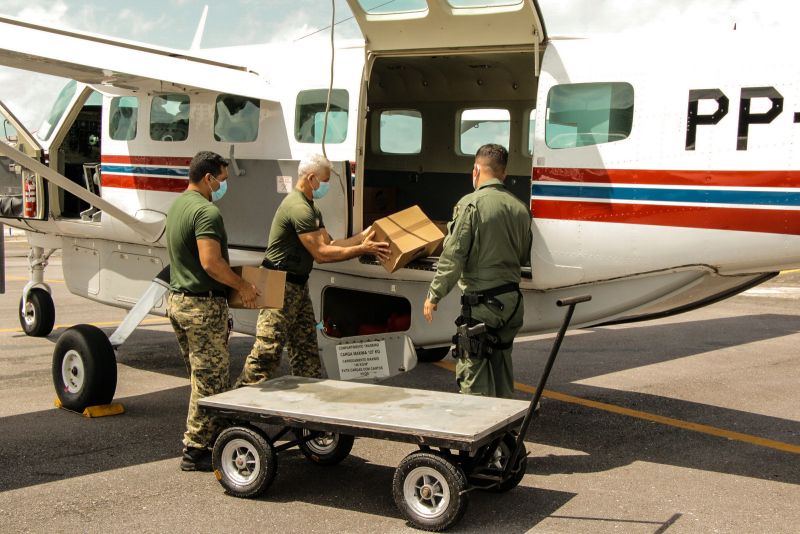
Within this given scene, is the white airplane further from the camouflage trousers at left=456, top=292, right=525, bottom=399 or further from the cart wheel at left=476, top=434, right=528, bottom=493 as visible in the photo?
the cart wheel at left=476, top=434, right=528, bottom=493

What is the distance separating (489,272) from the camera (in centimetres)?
601

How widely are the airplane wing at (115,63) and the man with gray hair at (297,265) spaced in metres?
1.61

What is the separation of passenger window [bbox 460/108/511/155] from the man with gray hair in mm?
3427

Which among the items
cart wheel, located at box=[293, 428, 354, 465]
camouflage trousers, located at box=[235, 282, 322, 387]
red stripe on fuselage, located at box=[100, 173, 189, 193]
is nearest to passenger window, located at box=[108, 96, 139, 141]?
red stripe on fuselage, located at box=[100, 173, 189, 193]

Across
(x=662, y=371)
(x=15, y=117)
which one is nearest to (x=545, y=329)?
(x=662, y=371)

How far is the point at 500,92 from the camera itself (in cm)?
977

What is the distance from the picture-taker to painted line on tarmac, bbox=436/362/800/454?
707 cm

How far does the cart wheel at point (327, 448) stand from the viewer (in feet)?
20.4

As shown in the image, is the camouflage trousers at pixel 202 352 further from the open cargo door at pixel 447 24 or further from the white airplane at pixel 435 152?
the open cargo door at pixel 447 24

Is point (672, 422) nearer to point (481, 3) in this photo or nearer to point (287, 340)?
point (287, 340)

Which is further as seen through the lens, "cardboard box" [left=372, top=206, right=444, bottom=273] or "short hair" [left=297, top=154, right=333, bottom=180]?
"cardboard box" [left=372, top=206, right=444, bottom=273]

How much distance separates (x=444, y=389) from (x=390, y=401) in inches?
133

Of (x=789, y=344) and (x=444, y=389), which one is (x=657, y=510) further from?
(x=789, y=344)

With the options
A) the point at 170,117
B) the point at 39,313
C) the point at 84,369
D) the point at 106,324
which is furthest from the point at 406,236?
the point at 106,324
